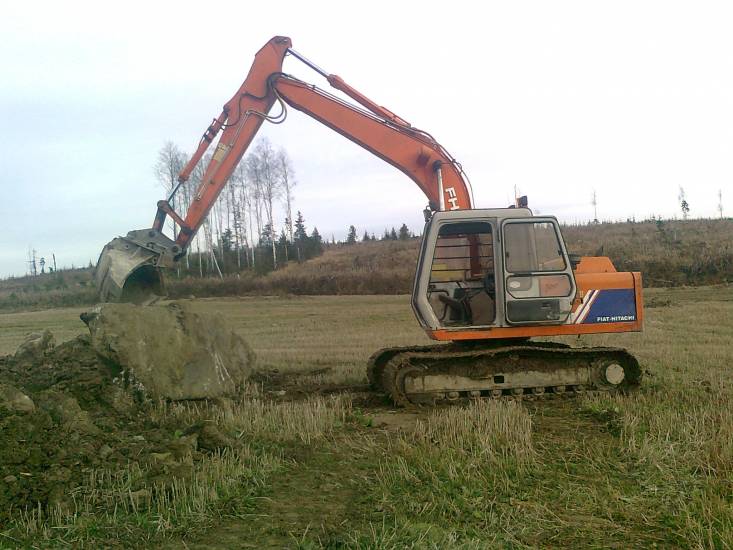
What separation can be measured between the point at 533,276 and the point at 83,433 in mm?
5112

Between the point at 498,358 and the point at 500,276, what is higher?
the point at 500,276

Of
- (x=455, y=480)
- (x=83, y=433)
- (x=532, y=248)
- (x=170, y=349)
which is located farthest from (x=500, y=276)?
(x=83, y=433)

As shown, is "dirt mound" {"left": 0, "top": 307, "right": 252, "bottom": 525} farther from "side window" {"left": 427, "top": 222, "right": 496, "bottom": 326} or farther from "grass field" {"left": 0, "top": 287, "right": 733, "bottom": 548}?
"side window" {"left": 427, "top": 222, "right": 496, "bottom": 326}

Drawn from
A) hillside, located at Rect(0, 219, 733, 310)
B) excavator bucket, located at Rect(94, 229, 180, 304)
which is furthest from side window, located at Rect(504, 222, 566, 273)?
hillside, located at Rect(0, 219, 733, 310)

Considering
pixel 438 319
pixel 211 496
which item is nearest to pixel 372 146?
pixel 438 319

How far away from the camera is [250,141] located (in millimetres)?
10719

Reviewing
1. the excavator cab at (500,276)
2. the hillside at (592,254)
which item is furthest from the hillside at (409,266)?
the excavator cab at (500,276)

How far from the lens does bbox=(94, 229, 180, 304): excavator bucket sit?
9250 millimetres

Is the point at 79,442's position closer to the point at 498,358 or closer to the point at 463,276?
the point at 498,358

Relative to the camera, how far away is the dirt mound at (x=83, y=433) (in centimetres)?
452

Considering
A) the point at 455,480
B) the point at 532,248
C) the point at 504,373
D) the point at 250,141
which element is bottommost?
the point at 455,480

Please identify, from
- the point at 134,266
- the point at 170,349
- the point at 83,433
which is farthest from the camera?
the point at 134,266

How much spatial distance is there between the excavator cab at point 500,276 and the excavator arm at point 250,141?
5.13 feet

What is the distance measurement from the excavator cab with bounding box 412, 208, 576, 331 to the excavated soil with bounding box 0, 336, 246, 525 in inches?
132
